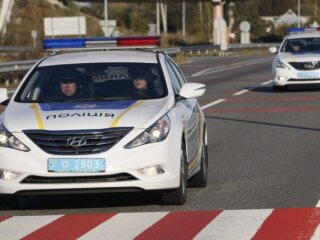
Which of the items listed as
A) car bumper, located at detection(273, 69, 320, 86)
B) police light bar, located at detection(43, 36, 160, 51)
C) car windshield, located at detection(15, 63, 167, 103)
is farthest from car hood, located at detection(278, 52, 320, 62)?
car windshield, located at detection(15, 63, 167, 103)

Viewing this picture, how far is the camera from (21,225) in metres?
9.57

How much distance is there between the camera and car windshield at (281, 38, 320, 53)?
28938 millimetres

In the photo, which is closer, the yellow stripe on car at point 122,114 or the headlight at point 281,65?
the yellow stripe on car at point 122,114

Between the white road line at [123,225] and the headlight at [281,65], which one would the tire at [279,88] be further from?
the white road line at [123,225]

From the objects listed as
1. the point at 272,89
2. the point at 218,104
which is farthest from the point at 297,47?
the point at 218,104

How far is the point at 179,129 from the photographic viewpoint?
33.6 ft

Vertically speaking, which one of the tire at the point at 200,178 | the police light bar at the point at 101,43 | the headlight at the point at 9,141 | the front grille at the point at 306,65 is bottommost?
the front grille at the point at 306,65

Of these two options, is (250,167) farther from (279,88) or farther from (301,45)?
(301,45)

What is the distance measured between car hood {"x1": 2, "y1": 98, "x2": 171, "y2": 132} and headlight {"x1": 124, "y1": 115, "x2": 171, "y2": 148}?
49 millimetres

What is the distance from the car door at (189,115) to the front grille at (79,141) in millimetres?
1013

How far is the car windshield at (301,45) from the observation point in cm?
2894

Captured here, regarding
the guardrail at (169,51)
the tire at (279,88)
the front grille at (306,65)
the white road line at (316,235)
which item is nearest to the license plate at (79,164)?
the white road line at (316,235)

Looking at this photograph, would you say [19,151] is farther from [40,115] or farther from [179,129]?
[179,129]

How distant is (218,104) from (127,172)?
51.0ft
